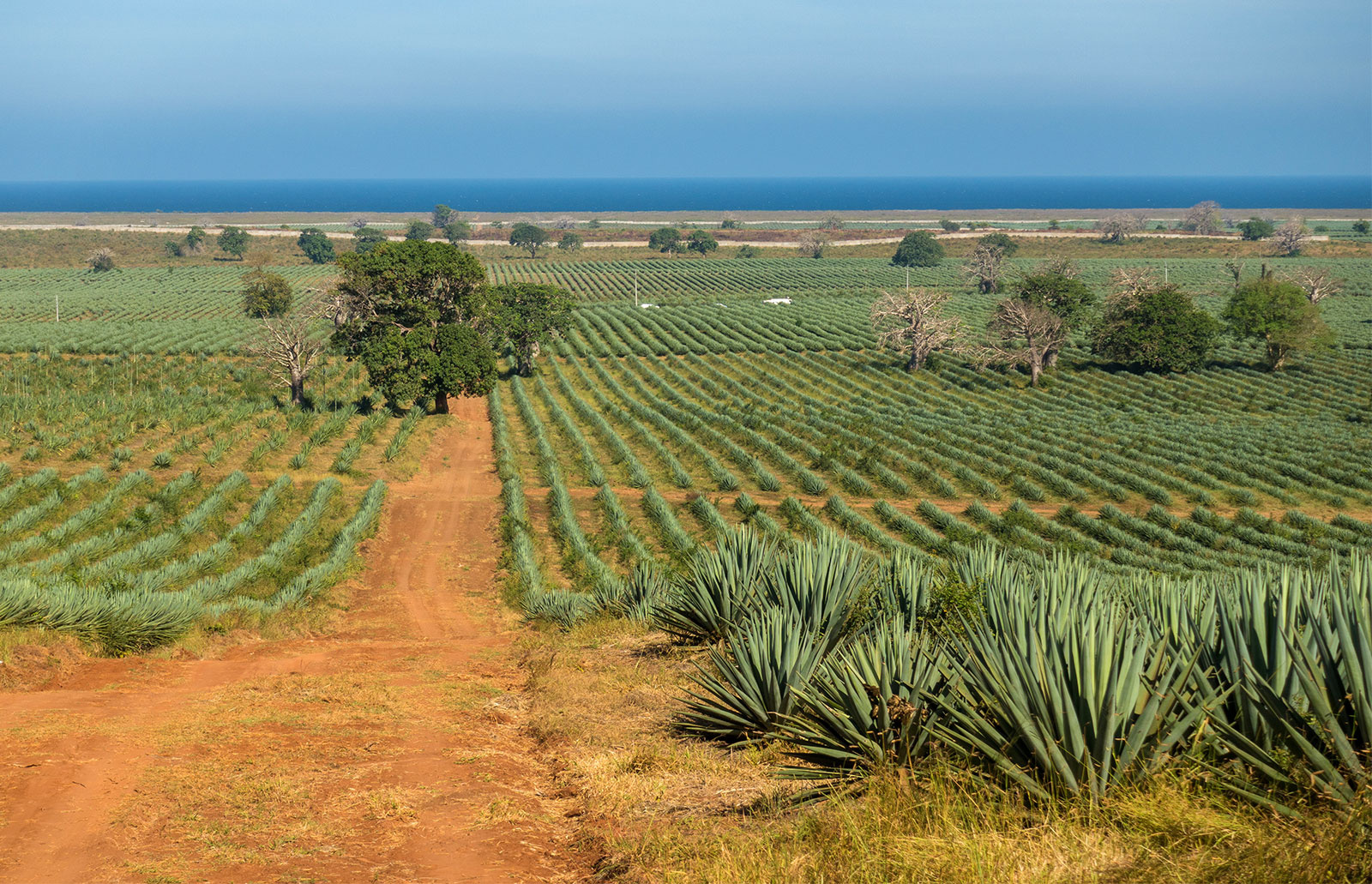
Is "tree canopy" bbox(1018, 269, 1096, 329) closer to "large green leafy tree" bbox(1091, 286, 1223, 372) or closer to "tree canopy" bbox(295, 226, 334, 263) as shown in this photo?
"large green leafy tree" bbox(1091, 286, 1223, 372)

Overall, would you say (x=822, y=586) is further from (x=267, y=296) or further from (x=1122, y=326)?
(x=267, y=296)

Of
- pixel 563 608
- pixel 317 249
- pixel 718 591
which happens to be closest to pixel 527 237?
pixel 317 249

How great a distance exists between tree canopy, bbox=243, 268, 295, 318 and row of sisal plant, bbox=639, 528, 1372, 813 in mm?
65235

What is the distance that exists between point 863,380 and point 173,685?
4271 centimetres

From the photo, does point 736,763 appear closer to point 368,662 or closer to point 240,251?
point 368,662

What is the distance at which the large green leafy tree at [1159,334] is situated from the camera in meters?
51.2

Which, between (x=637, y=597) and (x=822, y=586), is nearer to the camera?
(x=822, y=586)

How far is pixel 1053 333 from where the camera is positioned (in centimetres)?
5184

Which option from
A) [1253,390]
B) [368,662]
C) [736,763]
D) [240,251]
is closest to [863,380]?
[1253,390]

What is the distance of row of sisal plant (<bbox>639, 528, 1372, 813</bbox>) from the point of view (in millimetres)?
4621

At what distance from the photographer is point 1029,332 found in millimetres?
49719

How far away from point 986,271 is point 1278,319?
137 ft

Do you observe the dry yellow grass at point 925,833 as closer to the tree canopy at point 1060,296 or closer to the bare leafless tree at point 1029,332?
the bare leafless tree at point 1029,332

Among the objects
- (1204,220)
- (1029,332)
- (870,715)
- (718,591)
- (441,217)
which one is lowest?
(1029,332)
